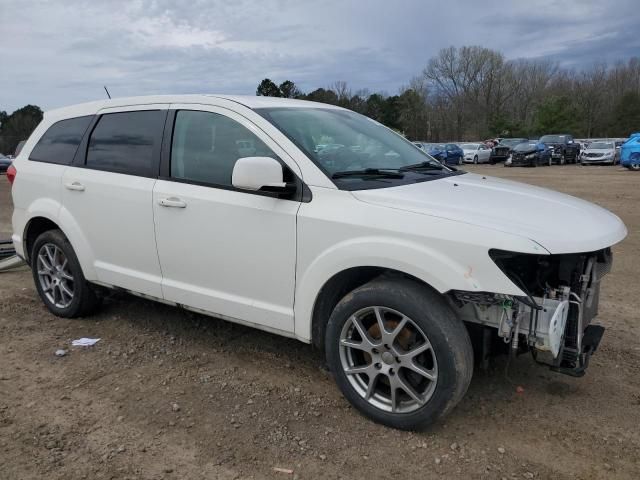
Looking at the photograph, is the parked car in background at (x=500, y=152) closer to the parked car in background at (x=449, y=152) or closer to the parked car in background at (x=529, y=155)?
the parked car in background at (x=449, y=152)

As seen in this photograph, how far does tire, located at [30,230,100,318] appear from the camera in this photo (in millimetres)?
4852

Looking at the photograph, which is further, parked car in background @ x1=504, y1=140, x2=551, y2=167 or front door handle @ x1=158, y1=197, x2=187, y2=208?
parked car in background @ x1=504, y1=140, x2=551, y2=167

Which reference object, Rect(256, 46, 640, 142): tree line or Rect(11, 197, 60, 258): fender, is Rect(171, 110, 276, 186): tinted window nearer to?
Rect(11, 197, 60, 258): fender

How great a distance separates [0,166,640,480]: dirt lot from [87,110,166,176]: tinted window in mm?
1391

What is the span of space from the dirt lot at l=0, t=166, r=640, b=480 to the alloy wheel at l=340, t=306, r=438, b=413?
0.20m

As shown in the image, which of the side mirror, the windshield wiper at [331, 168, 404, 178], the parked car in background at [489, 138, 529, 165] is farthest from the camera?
the parked car in background at [489, 138, 529, 165]

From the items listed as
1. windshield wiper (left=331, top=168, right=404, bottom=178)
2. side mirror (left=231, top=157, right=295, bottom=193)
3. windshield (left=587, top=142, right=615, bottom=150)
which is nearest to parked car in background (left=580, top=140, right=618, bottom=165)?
windshield (left=587, top=142, right=615, bottom=150)

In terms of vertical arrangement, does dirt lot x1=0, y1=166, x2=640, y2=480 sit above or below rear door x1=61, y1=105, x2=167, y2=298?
below

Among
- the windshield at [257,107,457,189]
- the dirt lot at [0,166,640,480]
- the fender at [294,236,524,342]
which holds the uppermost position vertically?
the windshield at [257,107,457,189]

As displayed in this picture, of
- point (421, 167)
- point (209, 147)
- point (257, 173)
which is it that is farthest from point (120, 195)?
point (421, 167)

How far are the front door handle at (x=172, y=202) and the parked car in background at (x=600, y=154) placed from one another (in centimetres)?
3229

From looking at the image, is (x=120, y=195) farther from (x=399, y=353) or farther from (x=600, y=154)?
(x=600, y=154)

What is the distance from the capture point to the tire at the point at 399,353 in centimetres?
299

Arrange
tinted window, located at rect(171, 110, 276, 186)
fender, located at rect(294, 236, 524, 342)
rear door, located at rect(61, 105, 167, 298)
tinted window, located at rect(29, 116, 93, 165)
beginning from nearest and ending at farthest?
fender, located at rect(294, 236, 524, 342) → tinted window, located at rect(171, 110, 276, 186) → rear door, located at rect(61, 105, 167, 298) → tinted window, located at rect(29, 116, 93, 165)
